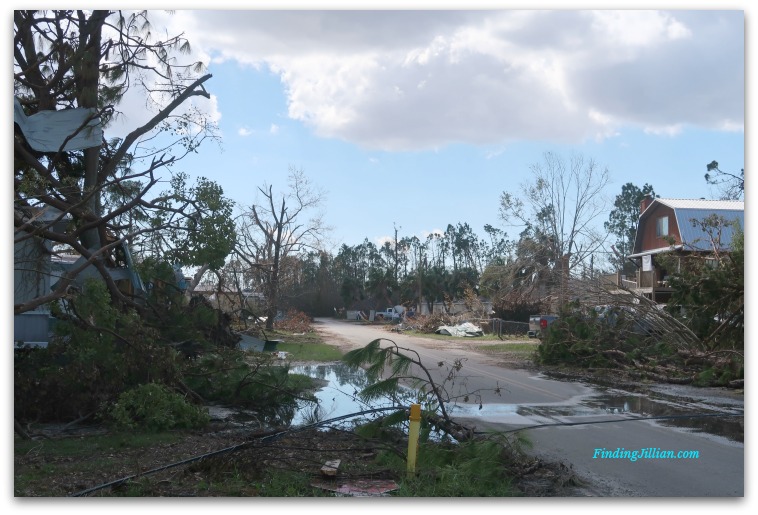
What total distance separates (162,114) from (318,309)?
14.9 feet

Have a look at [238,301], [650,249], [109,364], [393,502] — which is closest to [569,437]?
[393,502]

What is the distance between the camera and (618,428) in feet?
34.5

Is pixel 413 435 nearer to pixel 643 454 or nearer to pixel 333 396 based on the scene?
pixel 643 454

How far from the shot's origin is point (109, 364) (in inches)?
377

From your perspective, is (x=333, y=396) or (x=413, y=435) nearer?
(x=413, y=435)

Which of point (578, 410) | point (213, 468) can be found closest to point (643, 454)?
point (578, 410)

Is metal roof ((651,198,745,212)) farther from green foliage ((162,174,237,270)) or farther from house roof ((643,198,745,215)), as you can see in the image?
green foliage ((162,174,237,270))

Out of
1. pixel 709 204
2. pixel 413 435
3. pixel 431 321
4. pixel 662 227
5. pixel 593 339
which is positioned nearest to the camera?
pixel 413 435

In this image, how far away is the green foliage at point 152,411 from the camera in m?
9.20

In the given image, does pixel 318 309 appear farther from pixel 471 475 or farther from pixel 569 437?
pixel 471 475

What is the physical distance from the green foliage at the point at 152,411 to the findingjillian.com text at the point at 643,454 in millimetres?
5261

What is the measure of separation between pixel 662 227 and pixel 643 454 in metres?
11.2

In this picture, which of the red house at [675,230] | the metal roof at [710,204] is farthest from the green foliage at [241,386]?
the metal roof at [710,204]

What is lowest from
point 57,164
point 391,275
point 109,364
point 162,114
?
point 109,364
